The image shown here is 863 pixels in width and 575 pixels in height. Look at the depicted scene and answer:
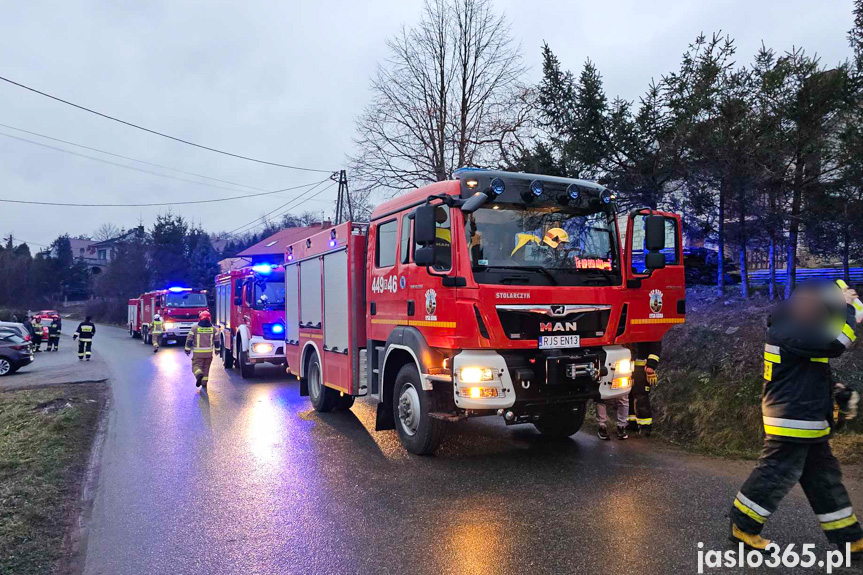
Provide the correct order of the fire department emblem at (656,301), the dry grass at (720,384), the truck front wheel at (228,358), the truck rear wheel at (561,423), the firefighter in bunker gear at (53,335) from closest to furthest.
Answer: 1. the dry grass at (720,384)
2. the truck rear wheel at (561,423)
3. the fire department emblem at (656,301)
4. the truck front wheel at (228,358)
5. the firefighter in bunker gear at (53,335)

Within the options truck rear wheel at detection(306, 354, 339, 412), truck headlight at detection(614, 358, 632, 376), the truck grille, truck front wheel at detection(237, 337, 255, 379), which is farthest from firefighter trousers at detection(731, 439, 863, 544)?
truck front wheel at detection(237, 337, 255, 379)

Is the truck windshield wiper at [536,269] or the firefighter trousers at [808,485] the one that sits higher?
the truck windshield wiper at [536,269]

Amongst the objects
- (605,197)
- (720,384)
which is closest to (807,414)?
(605,197)

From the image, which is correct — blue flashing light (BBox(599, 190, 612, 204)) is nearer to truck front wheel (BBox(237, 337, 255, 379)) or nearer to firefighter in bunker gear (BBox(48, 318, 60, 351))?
truck front wheel (BBox(237, 337, 255, 379))

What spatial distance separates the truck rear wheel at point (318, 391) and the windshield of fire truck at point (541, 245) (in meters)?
4.13

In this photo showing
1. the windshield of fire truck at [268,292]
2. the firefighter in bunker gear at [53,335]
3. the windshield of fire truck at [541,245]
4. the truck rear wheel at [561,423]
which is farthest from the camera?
the firefighter in bunker gear at [53,335]

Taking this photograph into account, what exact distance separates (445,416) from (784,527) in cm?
295

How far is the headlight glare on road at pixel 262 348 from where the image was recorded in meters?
13.5

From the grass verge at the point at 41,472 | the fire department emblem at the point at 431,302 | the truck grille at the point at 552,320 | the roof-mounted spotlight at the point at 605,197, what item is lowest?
the grass verge at the point at 41,472

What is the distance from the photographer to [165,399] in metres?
11.0

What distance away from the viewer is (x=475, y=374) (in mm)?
5375

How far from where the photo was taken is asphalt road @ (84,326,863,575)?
3855 millimetres

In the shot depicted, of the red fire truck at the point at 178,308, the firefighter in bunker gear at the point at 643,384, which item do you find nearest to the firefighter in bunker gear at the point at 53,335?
the red fire truck at the point at 178,308

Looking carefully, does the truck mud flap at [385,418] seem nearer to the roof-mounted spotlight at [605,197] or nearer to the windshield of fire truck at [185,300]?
the roof-mounted spotlight at [605,197]
